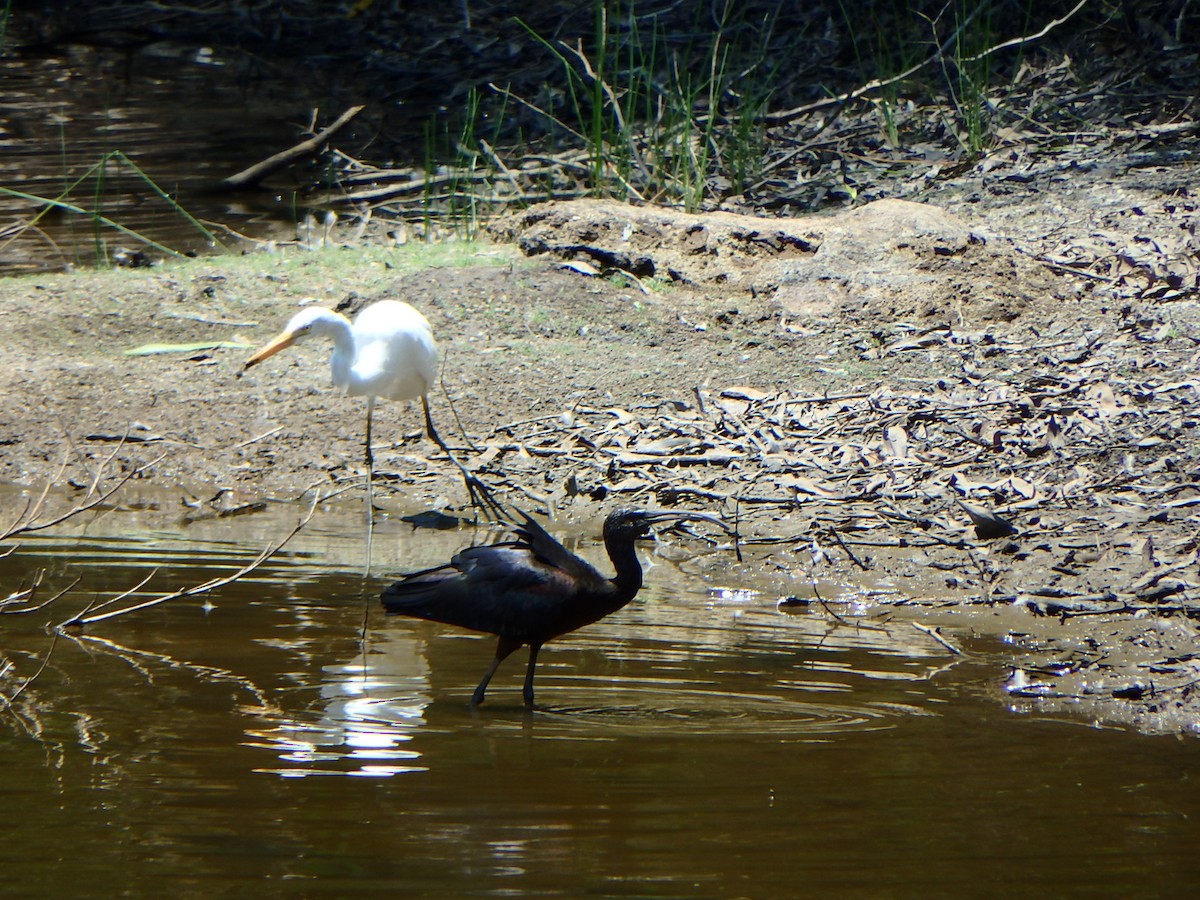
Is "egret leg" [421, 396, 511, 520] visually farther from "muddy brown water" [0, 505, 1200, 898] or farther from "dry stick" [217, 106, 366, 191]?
"dry stick" [217, 106, 366, 191]

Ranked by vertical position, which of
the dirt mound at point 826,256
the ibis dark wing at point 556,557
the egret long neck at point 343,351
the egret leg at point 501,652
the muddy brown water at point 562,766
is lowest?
the muddy brown water at point 562,766

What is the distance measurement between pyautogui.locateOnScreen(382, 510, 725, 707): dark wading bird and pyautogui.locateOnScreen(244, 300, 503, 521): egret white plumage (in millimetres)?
1568

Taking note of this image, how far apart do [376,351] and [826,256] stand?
12.2 feet

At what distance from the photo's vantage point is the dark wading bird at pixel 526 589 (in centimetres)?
522

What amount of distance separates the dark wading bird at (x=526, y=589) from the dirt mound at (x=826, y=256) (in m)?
4.28

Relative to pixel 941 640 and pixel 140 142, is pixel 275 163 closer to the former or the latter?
pixel 140 142

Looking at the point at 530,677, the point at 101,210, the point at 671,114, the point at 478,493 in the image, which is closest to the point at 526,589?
the point at 530,677

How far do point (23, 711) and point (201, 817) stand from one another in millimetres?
1117

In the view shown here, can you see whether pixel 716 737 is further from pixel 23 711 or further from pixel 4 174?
pixel 4 174

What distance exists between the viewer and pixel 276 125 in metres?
16.1

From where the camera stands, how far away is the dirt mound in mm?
9297

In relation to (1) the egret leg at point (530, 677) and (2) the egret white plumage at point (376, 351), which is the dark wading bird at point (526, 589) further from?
(2) the egret white plumage at point (376, 351)

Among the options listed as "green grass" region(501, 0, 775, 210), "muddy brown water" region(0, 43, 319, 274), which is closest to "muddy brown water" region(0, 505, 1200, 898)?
"green grass" region(501, 0, 775, 210)

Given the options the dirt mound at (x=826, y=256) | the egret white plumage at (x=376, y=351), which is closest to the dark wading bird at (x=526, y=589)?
the egret white plumage at (x=376, y=351)
